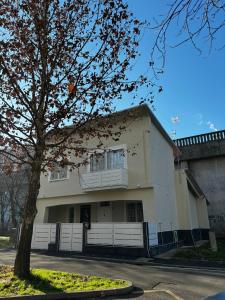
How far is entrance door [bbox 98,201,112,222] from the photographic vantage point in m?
21.2

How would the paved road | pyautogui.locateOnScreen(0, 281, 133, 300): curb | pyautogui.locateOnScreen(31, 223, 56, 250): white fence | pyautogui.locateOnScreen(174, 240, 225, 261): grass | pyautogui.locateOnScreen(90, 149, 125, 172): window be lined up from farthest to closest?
pyautogui.locateOnScreen(90, 149, 125, 172): window, pyautogui.locateOnScreen(31, 223, 56, 250): white fence, pyautogui.locateOnScreen(174, 240, 225, 261): grass, the paved road, pyautogui.locateOnScreen(0, 281, 133, 300): curb

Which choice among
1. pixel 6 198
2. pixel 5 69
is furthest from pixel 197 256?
pixel 6 198

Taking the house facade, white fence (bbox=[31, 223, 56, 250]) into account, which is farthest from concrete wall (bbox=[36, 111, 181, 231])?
white fence (bbox=[31, 223, 56, 250])

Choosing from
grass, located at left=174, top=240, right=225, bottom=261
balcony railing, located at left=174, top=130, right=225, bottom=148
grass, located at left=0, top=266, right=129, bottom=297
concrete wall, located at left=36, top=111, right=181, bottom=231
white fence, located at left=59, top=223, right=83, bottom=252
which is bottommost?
grass, located at left=0, top=266, right=129, bottom=297

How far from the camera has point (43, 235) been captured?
1858cm

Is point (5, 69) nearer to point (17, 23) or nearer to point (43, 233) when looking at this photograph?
point (17, 23)

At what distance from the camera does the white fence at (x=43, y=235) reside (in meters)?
18.2

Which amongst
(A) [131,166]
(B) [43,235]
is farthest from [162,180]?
(B) [43,235]

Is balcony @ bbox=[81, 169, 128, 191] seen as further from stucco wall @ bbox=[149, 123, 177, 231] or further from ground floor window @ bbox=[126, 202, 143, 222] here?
ground floor window @ bbox=[126, 202, 143, 222]

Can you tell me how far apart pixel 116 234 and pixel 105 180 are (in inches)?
149

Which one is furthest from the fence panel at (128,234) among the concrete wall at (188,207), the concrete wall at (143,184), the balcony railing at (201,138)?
the balcony railing at (201,138)

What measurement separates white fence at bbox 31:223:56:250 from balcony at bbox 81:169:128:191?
328 cm

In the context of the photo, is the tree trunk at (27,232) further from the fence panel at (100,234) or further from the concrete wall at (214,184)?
the concrete wall at (214,184)

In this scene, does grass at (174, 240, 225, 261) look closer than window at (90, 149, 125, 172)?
Yes
